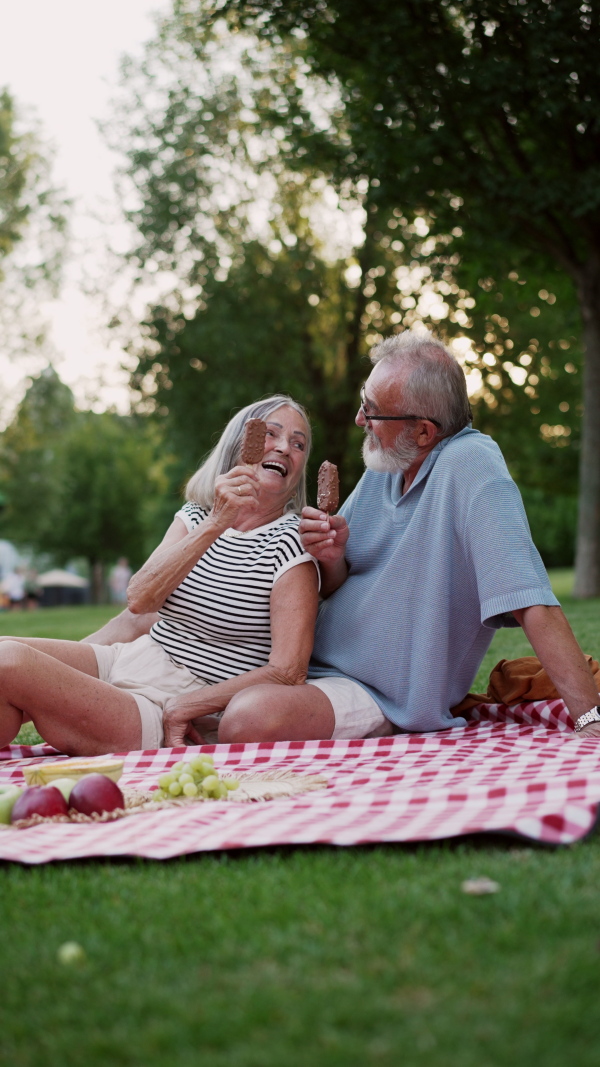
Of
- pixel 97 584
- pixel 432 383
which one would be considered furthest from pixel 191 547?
pixel 97 584

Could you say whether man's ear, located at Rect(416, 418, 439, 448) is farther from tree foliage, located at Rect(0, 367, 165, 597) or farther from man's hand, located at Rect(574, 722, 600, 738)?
tree foliage, located at Rect(0, 367, 165, 597)

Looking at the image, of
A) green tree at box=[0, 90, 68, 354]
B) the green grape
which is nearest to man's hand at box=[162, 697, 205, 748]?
the green grape

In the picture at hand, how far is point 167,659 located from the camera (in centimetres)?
436

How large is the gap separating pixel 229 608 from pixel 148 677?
1.46 feet

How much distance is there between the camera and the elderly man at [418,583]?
3.80m

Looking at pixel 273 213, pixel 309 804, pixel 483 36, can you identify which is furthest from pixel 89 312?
pixel 309 804

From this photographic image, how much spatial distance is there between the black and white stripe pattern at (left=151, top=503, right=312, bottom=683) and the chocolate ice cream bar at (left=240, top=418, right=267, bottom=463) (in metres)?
0.34

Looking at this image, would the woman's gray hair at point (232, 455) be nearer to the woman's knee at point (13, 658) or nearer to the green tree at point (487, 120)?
the woman's knee at point (13, 658)

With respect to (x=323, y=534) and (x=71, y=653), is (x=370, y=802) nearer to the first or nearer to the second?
(x=323, y=534)

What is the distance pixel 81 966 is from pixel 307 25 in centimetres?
1368

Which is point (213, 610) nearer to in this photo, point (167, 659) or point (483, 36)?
point (167, 659)

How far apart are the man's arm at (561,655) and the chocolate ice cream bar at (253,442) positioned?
4.21ft

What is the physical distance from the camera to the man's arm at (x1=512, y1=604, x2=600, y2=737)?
3.73 metres

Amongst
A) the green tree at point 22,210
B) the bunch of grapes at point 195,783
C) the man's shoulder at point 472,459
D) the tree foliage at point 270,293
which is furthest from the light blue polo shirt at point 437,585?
the green tree at point 22,210
